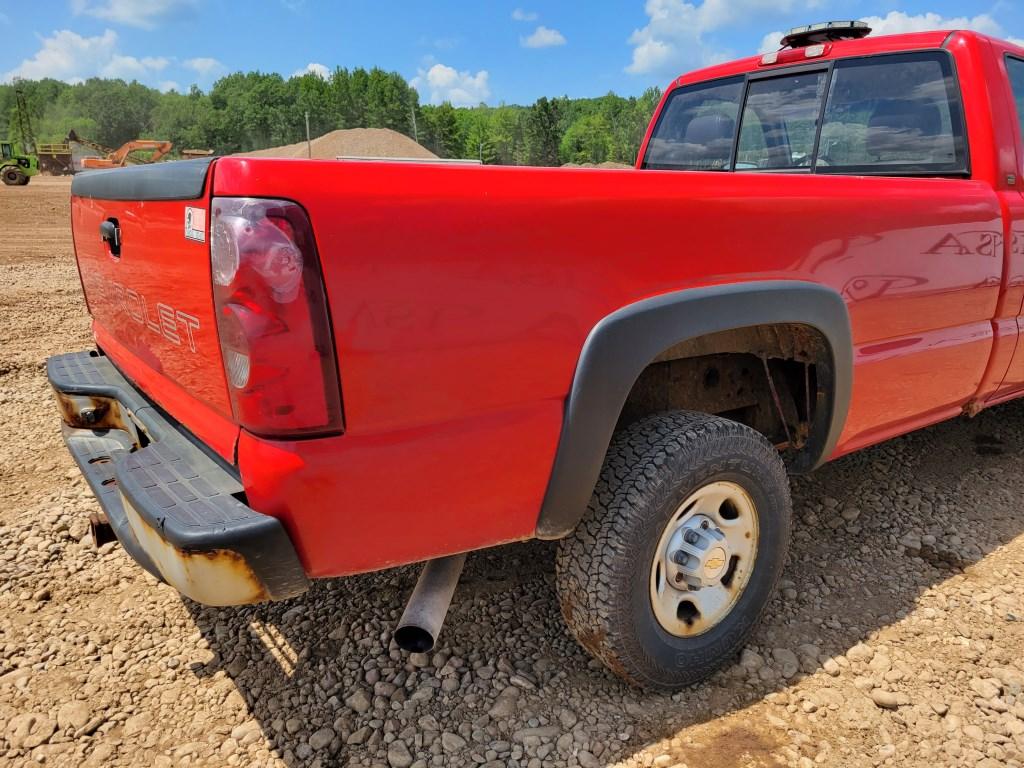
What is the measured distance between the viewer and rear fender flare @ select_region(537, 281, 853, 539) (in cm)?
180

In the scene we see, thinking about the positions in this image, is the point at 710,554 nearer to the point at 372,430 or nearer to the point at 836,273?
the point at 836,273

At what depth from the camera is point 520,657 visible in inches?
95.7

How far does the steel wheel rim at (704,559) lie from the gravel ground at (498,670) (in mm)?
261

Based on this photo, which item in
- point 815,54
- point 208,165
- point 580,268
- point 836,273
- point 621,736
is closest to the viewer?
point 208,165

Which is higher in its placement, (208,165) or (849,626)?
(208,165)

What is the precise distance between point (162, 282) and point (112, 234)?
1.44 ft

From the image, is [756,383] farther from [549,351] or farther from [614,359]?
[549,351]

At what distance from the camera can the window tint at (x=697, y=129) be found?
3.71 metres

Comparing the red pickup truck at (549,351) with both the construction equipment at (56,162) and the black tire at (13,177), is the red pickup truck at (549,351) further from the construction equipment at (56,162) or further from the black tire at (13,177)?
the construction equipment at (56,162)

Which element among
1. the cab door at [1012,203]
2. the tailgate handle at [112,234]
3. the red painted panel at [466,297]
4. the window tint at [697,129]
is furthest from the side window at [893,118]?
the tailgate handle at [112,234]

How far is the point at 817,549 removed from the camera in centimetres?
310

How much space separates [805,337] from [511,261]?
1.21 m

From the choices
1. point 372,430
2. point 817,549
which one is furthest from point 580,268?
point 817,549

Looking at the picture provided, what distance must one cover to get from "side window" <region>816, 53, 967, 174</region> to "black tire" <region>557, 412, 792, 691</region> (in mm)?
1606
